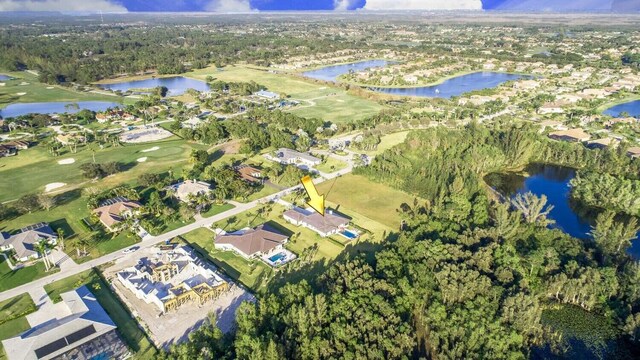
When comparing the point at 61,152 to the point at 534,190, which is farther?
the point at 61,152

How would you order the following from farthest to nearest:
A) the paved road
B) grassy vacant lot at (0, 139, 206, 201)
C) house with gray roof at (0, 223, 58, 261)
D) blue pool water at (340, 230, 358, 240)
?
grassy vacant lot at (0, 139, 206, 201)
blue pool water at (340, 230, 358, 240)
house with gray roof at (0, 223, 58, 261)
the paved road

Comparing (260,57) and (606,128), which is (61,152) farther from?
(260,57)

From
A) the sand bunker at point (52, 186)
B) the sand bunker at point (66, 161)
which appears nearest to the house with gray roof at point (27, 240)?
the sand bunker at point (52, 186)

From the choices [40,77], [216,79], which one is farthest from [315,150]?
[40,77]

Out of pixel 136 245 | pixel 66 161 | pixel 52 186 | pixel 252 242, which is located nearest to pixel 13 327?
pixel 136 245

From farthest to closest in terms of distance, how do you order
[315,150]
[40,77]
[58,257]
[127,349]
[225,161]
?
1. [40,77]
2. [315,150]
3. [225,161]
4. [58,257]
5. [127,349]

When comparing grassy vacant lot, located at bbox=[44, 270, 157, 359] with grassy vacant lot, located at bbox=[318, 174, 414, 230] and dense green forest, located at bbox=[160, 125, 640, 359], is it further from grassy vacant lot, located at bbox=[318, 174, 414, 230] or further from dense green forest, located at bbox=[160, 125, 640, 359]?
grassy vacant lot, located at bbox=[318, 174, 414, 230]

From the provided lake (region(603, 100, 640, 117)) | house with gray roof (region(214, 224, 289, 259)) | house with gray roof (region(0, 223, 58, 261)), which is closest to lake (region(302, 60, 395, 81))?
lake (region(603, 100, 640, 117))

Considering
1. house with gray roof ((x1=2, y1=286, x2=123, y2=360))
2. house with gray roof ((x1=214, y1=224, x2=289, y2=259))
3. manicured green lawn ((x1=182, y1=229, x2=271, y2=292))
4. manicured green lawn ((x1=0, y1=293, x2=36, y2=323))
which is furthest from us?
house with gray roof ((x1=214, y1=224, x2=289, y2=259))
